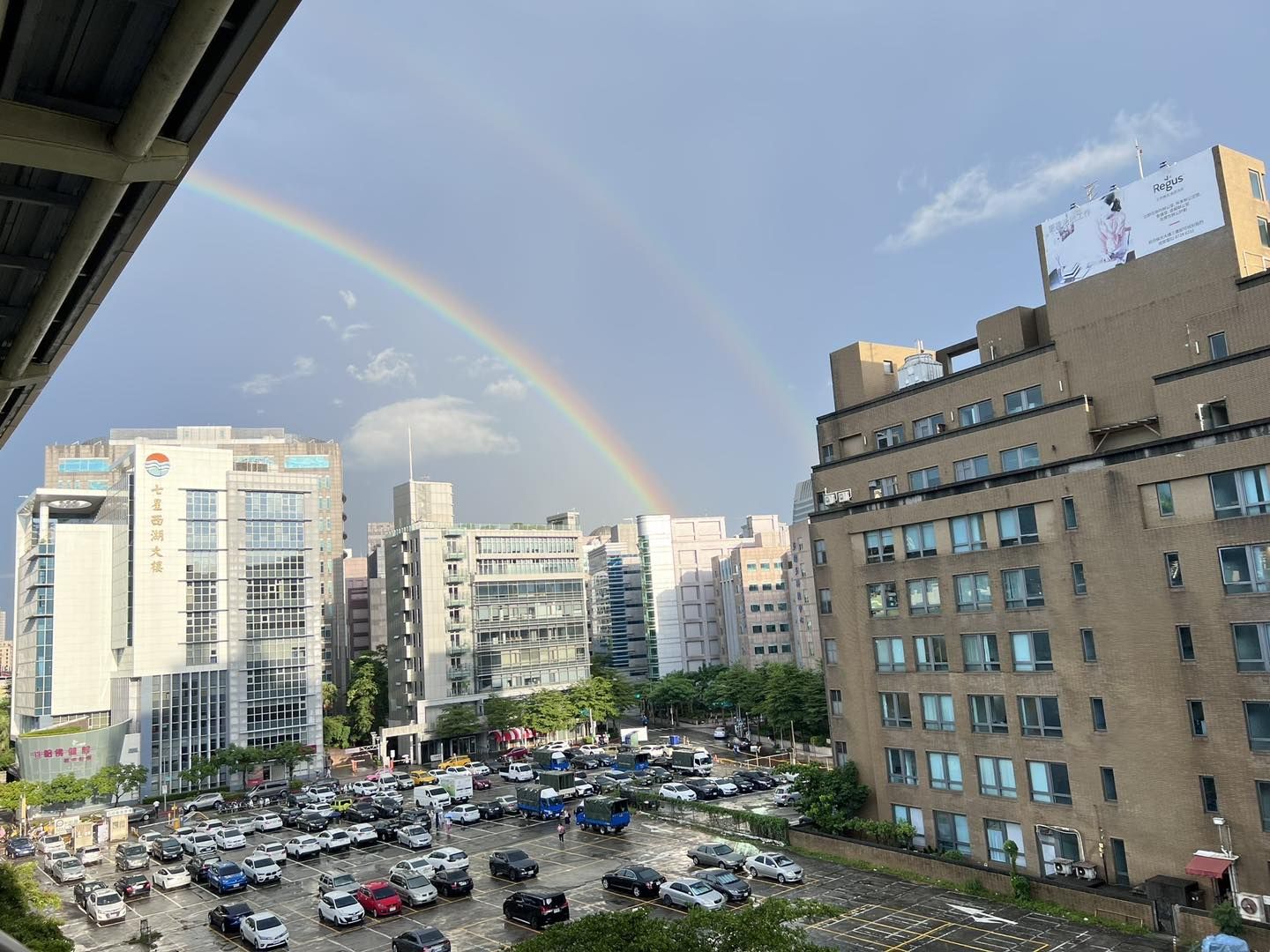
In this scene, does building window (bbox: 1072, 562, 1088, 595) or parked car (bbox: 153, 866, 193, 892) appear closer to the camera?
building window (bbox: 1072, 562, 1088, 595)

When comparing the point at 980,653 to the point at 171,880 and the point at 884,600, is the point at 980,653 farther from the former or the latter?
the point at 171,880

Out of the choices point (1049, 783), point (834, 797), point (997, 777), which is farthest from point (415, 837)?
point (1049, 783)

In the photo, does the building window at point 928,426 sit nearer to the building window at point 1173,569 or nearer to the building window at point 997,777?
the building window at point 1173,569

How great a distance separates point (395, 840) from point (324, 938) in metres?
17.1

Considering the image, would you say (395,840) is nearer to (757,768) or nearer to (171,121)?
(757,768)

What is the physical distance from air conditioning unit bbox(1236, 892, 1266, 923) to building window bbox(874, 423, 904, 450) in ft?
81.8

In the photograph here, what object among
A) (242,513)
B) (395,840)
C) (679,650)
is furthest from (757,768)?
(679,650)

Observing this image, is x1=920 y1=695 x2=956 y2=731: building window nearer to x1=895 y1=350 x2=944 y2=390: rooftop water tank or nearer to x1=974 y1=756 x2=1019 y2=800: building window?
x1=974 y1=756 x2=1019 y2=800: building window

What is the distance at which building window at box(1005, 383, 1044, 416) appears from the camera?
4134 centimetres

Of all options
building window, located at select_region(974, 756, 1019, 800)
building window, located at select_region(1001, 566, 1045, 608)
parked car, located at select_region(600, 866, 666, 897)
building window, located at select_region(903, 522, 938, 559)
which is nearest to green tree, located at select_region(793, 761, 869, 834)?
building window, located at select_region(974, 756, 1019, 800)

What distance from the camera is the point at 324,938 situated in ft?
112

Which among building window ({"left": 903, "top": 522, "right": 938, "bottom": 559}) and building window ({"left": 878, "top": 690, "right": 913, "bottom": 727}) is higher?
building window ({"left": 903, "top": 522, "right": 938, "bottom": 559})

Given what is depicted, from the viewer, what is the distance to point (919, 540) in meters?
43.0

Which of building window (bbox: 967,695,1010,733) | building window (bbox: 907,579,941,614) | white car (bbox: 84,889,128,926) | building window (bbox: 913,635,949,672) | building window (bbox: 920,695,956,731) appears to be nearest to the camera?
white car (bbox: 84,889,128,926)
